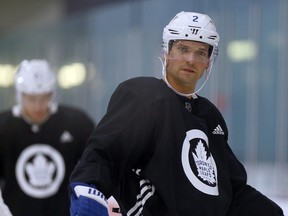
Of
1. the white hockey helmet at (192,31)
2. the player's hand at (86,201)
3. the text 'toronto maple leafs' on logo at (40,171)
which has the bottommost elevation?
the text 'toronto maple leafs' on logo at (40,171)

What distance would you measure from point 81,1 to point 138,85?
9420mm

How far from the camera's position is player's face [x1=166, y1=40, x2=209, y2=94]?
7.73 ft

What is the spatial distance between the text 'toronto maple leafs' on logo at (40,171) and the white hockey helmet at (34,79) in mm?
337

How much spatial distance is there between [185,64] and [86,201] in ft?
1.77

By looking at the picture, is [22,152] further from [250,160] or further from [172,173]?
[250,160]

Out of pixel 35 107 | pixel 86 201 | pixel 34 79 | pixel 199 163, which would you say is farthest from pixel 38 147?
pixel 86 201

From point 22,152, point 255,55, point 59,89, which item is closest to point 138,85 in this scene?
point 22,152

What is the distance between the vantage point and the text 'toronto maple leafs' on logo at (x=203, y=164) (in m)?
2.30

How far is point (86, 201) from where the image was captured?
81.1 inches

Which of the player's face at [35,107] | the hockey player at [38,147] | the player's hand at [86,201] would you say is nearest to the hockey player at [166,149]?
the player's hand at [86,201]

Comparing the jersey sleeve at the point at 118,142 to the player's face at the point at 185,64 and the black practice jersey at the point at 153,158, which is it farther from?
the player's face at the point at 185,64

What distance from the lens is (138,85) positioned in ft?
7.56

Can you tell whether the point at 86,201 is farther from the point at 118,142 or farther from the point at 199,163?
the point at 199,163

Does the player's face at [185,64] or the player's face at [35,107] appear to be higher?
the player's face at [185,64]
